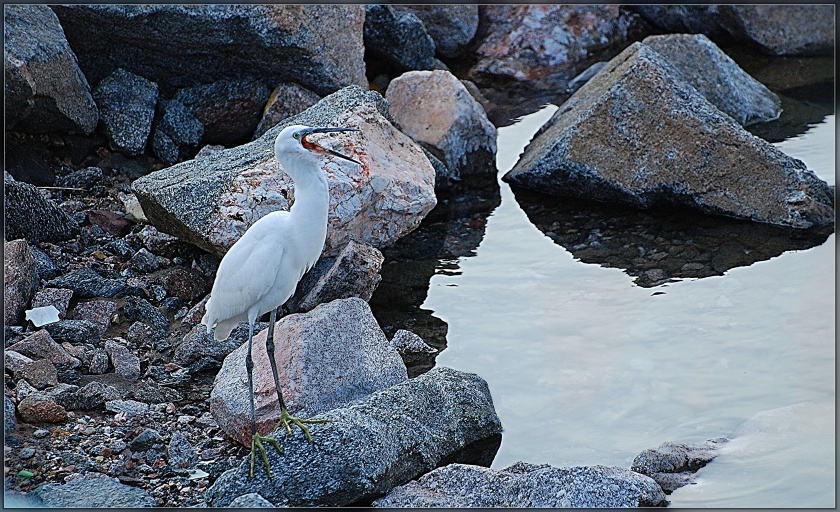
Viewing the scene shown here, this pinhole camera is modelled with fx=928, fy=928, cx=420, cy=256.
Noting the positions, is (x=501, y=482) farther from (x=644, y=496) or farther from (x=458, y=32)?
(x=458, y=32)

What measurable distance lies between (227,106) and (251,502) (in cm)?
420

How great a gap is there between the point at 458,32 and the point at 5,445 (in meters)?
6.42

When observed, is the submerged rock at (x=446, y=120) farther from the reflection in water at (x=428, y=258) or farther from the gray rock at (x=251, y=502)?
the gray rock at (x=251, y=502)

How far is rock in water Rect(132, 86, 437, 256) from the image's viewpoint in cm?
479

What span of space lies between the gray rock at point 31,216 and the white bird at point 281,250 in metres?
1.76

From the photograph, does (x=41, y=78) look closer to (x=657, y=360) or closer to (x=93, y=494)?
(x=93, y=494)

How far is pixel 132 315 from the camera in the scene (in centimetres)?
468

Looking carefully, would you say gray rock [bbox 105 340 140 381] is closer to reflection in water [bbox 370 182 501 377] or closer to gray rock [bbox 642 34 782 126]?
reflection in water [bbox 370 182 501 377]

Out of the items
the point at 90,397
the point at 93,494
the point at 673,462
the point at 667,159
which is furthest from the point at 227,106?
the point at 673,462

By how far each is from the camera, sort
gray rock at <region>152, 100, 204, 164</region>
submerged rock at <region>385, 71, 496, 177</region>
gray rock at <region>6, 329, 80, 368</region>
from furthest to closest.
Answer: submerged rock at <region>385, 71, 496, 177</region> < gray rock at <region>152, 100, 204, 164</region> < gray rock at <region>6, 329, 80, 368</region>

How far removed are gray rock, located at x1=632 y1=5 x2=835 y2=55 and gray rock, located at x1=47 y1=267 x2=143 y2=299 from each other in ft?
21.7

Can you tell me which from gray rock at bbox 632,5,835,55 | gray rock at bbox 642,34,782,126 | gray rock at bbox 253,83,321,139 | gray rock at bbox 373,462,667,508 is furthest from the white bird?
gray rock at bbox 632,5,835,55

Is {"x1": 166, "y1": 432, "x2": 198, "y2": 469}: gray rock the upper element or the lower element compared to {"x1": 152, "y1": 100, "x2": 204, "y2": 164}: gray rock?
lower

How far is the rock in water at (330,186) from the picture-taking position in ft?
15.7
